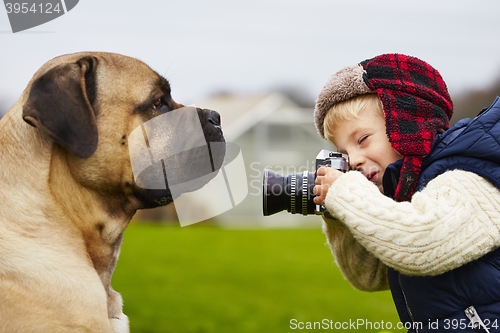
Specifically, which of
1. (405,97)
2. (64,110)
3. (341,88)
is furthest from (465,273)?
(64,110)

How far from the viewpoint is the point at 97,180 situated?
89.7 inches

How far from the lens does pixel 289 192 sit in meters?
2.45

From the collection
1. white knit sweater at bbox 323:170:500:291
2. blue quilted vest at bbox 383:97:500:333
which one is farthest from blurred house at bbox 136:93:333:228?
white knit sweater at bbox 323:170:500:291

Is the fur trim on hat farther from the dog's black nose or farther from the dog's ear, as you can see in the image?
the dog's ear

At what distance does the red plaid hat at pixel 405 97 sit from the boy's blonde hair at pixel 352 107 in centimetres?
3

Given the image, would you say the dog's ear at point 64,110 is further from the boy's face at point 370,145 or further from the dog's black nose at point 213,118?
the boy's face at point 370,145

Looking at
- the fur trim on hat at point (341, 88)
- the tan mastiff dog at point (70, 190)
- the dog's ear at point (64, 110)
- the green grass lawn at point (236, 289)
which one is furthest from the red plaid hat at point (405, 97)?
the green grass lawn at point (236, 289)

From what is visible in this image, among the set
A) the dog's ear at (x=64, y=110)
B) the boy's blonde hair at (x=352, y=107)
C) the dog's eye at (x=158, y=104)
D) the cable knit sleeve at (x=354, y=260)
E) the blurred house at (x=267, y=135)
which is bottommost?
the blurred house at (x=267, y=135)

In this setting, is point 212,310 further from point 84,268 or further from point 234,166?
point 84,268

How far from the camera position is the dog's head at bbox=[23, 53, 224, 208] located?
2.13 metres

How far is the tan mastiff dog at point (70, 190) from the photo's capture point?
79.7 inches

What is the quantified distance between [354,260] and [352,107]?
0.77 m

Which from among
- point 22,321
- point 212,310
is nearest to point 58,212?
point 22,321

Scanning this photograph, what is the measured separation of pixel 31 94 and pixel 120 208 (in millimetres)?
569
